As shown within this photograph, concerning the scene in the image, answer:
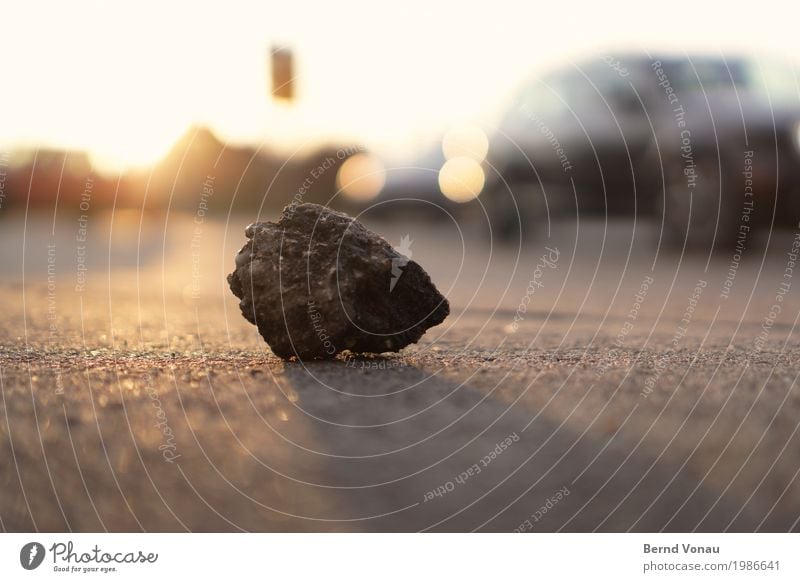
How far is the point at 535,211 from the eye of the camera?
8.42 meters

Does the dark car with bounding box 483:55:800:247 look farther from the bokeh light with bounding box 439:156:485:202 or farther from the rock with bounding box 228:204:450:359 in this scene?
the rock with bounding box 228:204:450:359

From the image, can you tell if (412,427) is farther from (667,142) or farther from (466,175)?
(466,175)

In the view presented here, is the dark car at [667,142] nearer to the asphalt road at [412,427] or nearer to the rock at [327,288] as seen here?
the asphalt road at [412,427]

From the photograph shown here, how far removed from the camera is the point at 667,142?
698cm

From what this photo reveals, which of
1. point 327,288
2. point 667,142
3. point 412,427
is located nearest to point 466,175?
point 667,142

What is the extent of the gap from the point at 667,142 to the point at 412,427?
5228 millimetres

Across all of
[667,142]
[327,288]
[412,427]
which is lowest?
[412,427]

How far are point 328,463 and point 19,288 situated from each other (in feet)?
13.8

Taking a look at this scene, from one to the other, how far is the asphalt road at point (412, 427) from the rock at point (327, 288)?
10 centimetres

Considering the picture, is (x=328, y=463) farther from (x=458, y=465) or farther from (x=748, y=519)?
(x=748, y=519)

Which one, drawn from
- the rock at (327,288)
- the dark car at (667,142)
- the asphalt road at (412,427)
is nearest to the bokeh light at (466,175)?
the dark car at (667,142)

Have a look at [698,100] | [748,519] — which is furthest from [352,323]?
[698,100]

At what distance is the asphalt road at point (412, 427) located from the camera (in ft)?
6.36

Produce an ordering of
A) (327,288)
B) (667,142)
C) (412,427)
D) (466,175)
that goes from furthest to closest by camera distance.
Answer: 1. (466,175)
2. (667,142)
3. (327,288)
4. (412,427)
